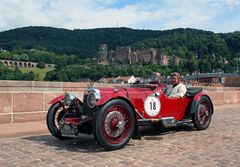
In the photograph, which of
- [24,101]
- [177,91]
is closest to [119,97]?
[177,91]

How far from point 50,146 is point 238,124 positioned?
5224 millimetres

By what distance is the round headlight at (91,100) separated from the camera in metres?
5.95

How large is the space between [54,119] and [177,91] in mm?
2736

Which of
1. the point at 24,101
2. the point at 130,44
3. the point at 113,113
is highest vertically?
the point at 130,44

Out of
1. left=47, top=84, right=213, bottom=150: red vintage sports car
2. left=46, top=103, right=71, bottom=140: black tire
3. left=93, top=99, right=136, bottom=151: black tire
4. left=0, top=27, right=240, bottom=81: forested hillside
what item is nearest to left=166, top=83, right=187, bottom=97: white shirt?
left=47, top=84, right=213, bottom=150: red vintage sports car

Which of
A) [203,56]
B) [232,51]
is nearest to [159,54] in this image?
[203,56]

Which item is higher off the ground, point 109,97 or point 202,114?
point 109,97

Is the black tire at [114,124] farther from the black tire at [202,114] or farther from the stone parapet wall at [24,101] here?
the black tire at [202,114]

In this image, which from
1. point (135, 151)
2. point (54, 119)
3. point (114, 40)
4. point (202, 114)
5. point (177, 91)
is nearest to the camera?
point (135, 151)

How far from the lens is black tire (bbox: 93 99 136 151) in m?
5.76

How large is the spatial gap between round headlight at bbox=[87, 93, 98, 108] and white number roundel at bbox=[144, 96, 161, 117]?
1242 mm

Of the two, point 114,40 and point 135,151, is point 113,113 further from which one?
point 114,40

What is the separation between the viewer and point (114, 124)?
6008 mm

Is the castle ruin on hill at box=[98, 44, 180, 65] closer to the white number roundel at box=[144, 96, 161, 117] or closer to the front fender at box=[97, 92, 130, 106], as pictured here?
the white number roundel at box=[144, 96, 161, 117]
